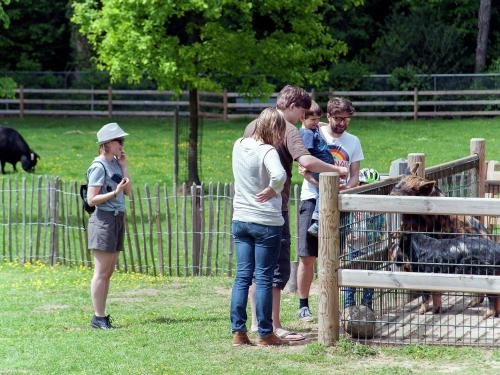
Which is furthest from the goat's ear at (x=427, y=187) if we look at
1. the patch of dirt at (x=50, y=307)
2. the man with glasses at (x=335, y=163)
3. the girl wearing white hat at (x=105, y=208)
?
the patch of dirt at (x=50, y=307)

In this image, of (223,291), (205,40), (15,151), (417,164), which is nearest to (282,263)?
(417,164)

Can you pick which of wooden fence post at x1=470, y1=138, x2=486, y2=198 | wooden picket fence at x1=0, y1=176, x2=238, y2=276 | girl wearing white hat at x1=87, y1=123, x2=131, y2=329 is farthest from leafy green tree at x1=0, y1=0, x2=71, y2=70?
girl wearing white hat at x1=87, y1=123, x2=131, y2=329

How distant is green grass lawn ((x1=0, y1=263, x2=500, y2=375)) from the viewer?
708 centimetres

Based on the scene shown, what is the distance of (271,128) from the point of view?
7504 millimetres

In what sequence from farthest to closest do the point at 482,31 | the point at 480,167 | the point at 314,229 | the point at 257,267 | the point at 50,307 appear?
the point at 482,31, the point at 480,167, the point at 50,307, the point at 314,229, the point at 257,267

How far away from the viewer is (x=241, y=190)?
7.59 metres

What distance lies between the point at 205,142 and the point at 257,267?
20459 mm

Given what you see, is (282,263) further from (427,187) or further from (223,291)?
(223,291)

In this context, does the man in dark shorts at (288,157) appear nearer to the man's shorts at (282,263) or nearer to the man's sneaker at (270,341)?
the man's shorts at (282,263)

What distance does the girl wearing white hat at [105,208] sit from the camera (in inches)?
333

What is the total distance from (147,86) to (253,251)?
103 ft

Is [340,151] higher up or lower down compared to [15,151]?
higher up

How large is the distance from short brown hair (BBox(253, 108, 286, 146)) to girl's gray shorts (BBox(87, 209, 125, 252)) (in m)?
1.67

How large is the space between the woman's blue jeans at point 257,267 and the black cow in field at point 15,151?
15.7m
